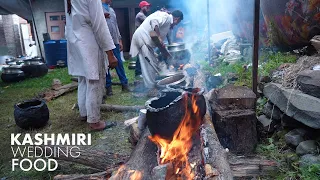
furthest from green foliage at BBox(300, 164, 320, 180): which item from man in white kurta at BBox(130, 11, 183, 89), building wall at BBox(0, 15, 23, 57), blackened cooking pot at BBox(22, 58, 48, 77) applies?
building wall at BBox(0, 15, 23, 57)

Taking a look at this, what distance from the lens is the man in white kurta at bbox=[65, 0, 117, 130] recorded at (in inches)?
157

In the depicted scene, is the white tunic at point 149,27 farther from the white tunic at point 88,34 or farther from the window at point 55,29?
the window at point 55,29

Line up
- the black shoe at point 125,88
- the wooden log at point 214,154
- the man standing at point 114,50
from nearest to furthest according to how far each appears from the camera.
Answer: the wooden log at point 214,154 < the man standing at point 114,50 < the black shoe at point 125,88

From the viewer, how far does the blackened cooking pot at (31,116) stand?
174 inches

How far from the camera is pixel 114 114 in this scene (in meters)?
5.29

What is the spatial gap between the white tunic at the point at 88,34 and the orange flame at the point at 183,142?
1.80m

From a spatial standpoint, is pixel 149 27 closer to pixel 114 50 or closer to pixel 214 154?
pixel 114 50

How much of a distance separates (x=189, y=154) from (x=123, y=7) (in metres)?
11.4

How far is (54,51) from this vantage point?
38.4 ft

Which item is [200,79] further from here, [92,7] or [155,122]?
[155,122]

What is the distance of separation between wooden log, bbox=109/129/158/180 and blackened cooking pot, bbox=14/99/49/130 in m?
2.41

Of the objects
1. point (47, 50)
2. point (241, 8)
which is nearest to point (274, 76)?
point (241, 8)

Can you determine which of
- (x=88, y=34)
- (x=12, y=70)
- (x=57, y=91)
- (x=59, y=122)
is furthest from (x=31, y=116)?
(x=12, y=70)

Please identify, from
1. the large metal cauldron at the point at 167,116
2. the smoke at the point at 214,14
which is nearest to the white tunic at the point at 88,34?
the large metal cauldron at the point at 167,116
